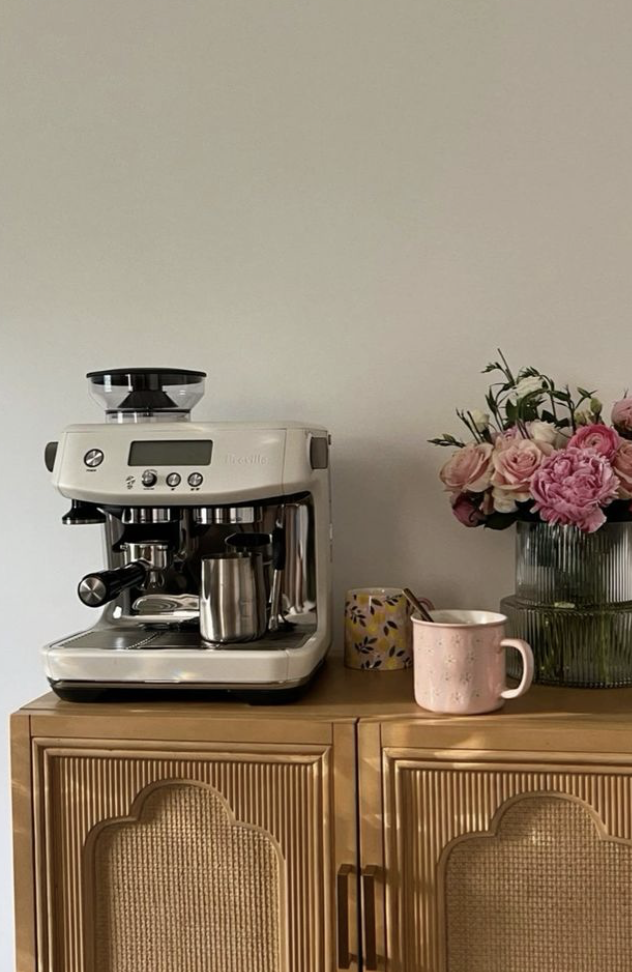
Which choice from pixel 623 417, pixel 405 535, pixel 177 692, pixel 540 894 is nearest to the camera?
pixel 540 894

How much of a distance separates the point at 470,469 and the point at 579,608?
25cm

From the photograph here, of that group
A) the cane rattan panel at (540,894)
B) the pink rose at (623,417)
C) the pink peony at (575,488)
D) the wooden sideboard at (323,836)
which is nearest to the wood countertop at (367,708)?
the wooden sideboard at (323,836)

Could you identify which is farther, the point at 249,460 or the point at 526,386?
the point at 526,386

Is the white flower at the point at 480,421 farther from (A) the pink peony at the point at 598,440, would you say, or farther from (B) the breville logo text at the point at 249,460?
(B) the breville logo text at the point at 249,460

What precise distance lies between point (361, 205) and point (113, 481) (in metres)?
0.66

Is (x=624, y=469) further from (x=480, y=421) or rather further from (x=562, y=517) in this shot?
(x=480, y=421)

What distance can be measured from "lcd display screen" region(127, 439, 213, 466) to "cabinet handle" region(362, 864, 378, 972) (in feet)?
1.81

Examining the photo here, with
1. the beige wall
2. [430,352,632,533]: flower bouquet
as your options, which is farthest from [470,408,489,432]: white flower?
the beige wall

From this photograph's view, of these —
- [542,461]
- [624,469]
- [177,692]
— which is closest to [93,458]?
[177,692]

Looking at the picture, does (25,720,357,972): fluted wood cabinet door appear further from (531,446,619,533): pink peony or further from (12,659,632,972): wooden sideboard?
(531,446,619,533): pink peony

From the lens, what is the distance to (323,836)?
1.26 metres

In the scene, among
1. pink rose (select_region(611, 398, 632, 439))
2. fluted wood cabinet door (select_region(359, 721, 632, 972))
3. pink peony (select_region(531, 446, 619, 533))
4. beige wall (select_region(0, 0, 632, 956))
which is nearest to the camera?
fluted wood cabinet door (select_region(359, 721, 632, 972))

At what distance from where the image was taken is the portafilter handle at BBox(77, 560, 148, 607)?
1.28 m

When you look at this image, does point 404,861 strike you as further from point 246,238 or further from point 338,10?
point 338,10
